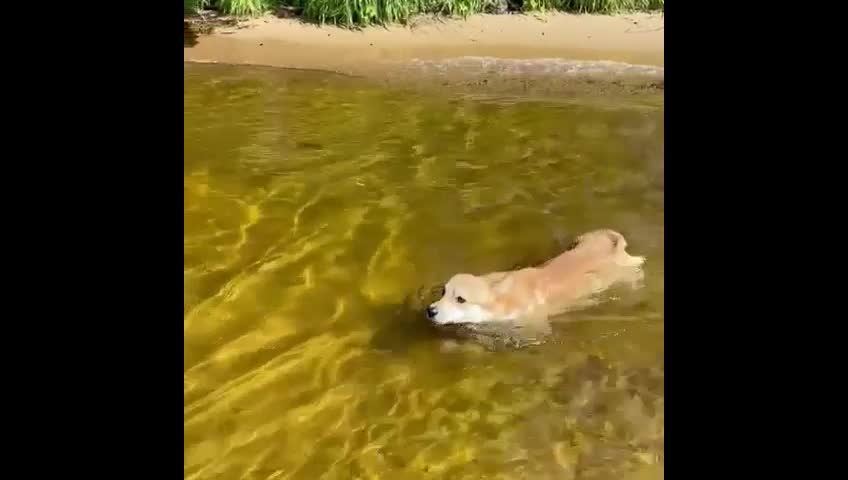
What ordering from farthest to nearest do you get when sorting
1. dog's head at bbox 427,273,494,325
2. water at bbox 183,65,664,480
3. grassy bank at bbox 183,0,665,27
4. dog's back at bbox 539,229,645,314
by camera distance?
grassy bank at bbox 183,0,665,27 → dog's back at bbox 539,229,645,314 → dog's head at bbox 427,273,494,325 → water at bbox 183,65,664,480

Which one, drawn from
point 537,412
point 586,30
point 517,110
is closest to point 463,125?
point 517,110

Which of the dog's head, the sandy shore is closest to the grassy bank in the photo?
the sandy shore

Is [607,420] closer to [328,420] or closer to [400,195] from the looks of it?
[328,420]

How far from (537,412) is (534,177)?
2.39 metres

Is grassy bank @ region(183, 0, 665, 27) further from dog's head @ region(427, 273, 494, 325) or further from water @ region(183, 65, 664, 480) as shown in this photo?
dog's head @ region(427, 273, 494, 325)

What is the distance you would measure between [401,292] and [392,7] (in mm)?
5311

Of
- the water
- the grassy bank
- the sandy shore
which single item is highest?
the grassy bank

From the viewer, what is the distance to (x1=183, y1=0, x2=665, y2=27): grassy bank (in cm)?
889

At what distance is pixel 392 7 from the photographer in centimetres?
890

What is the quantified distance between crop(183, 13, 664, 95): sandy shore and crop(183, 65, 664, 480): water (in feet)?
3.24

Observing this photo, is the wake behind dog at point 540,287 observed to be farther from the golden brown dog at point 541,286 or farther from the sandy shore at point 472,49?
the sandy shore at point 472,49

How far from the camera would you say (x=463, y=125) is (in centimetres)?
676

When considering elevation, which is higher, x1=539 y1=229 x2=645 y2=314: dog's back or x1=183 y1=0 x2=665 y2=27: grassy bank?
x1=183 y1=0 x2=665 y2=27: grassy bank

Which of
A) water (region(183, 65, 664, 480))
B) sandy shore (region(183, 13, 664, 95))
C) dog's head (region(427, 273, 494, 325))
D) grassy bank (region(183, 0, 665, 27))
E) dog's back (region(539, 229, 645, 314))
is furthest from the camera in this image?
grassy bank (region(183, 0, 665, 27))
